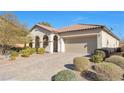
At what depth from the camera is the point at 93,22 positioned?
11.2m

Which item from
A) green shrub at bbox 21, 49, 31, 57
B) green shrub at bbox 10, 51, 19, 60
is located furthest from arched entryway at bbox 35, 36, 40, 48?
green shrub at bbox 10, 51, 19, 60

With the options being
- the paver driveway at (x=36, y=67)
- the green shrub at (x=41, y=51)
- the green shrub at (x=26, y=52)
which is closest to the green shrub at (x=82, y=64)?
the paver driveway at (x=36, y=67)

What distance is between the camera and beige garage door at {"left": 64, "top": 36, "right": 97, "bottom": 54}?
11539mm

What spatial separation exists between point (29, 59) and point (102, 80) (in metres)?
5.36

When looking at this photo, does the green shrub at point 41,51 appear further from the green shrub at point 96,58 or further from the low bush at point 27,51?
the green shrub at point 96,58

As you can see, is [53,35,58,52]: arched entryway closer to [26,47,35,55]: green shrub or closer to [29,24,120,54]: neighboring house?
A: [29,24,120,54]: neighboring house

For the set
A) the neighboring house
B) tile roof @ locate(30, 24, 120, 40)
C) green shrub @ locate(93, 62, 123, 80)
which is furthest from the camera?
the neighboring house

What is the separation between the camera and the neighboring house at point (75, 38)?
11508mm

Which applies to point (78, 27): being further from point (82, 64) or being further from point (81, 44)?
point (82, 64)

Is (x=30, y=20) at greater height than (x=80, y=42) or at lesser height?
greater

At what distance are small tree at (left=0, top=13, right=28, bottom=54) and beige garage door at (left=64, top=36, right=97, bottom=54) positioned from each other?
10.4 ft

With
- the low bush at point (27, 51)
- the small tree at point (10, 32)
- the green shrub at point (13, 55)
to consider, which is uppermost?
the small tree at point (10, 32)
